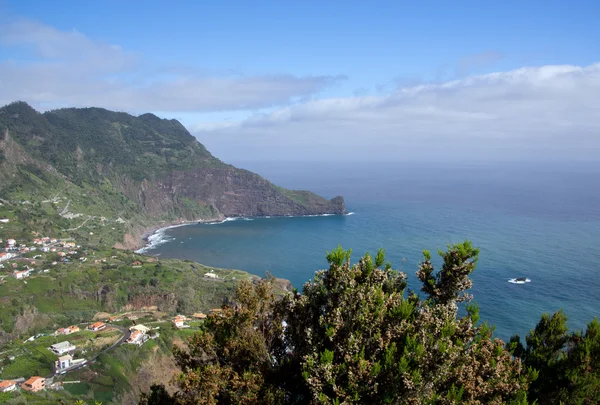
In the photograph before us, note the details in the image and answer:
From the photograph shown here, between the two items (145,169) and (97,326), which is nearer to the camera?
(97,326)

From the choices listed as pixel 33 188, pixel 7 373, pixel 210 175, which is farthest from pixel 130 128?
pixel 7 373

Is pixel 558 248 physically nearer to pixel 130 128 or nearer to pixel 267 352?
pixel 267 352

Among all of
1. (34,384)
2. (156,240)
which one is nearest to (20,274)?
(34,384)

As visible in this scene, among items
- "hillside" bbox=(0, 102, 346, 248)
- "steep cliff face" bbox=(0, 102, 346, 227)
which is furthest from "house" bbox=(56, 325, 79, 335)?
"steep cliff face" bbox=(0, 102, 346, 227)

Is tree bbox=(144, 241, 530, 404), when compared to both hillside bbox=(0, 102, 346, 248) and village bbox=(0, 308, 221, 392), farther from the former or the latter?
hillside bbox=(0, 102, 346, 248)

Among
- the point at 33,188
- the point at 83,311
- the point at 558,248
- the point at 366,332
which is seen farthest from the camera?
the point at 33,188

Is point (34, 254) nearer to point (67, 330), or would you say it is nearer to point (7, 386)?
point (67, 330)
